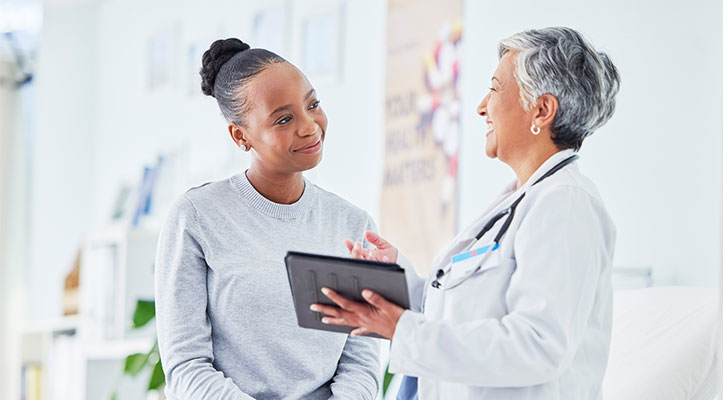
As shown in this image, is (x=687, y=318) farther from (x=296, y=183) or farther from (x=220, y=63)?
(x=220, y=63)

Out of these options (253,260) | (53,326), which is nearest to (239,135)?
(253,260)

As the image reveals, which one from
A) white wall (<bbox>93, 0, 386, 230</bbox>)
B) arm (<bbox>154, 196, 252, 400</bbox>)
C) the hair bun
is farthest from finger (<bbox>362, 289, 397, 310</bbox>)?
white wall (<bbox>93, 0, 386, 230</bbox>)

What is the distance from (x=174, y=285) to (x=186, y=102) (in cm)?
300

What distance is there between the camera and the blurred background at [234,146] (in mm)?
2162

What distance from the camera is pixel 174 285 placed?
158cm

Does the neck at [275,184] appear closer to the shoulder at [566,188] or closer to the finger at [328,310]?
the finger at [328,310]

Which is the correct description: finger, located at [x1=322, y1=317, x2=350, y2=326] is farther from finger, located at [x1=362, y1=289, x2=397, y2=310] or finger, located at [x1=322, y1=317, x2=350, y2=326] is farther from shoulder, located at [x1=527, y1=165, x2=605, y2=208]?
shoulder, located at [x1=527, y1=165, x2=605, y2=208]

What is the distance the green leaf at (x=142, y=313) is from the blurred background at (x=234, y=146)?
14 millimetres

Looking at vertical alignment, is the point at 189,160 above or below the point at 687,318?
above

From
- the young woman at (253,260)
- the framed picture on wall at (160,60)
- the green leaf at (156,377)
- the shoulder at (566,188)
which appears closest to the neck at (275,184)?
the young woman at (253,260)

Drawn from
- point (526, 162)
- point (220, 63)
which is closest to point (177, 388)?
point (220, 63)

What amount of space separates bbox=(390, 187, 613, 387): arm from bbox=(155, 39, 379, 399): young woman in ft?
1.18

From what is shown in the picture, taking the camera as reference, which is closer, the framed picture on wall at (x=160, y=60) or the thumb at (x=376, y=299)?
the thumb at (x=376, y=299)

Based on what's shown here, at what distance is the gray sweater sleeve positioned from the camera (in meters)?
1.67
